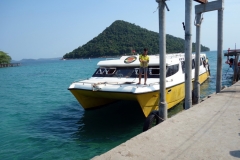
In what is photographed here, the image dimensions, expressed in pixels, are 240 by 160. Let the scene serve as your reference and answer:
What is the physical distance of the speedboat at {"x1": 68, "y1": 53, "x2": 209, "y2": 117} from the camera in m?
8.42

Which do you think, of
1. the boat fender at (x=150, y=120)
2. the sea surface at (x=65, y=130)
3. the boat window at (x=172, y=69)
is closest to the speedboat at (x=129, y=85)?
the boat window at (x=172, y=69)

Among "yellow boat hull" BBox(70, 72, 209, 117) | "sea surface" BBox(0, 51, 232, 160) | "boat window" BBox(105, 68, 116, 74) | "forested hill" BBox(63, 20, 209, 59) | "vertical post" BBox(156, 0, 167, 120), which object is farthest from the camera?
"forested hill" BBox(63, 20, 209, 59)

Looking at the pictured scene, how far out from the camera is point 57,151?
23.5 ft

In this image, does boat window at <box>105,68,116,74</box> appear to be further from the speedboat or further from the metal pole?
the metal pole

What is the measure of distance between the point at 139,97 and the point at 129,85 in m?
0.79

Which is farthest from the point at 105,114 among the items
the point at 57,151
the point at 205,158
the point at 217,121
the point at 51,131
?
the point at 205,158

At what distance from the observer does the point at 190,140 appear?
439 centimetres

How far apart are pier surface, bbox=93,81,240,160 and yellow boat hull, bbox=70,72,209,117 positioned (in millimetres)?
2286

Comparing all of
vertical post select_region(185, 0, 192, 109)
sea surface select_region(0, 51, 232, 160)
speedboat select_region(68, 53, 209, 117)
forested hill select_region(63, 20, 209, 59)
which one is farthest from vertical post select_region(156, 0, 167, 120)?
forested hill select_region(63, 20, 209, 59)

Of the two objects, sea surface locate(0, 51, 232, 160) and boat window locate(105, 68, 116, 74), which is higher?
boat window locate(105, 68, 116, 74)

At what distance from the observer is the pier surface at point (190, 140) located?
3.79 meters

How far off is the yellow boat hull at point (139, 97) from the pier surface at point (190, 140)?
2286 millimetres

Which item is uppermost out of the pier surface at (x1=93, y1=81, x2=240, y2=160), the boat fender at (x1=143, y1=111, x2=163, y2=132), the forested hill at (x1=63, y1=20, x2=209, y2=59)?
the forested hill at (x1=63, y1=20, x2=209, y2=59)

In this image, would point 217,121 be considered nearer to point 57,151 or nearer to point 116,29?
point 57,151
